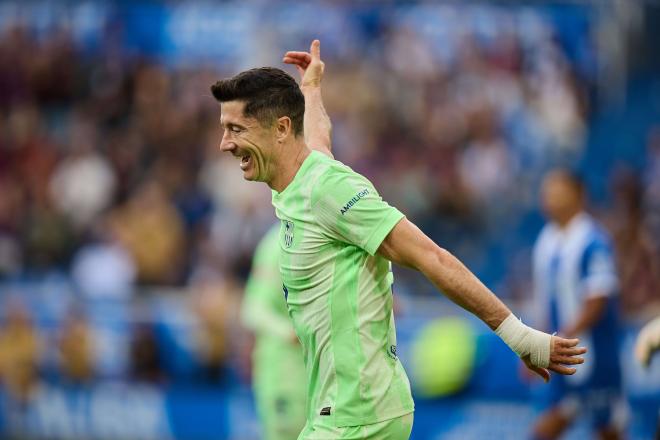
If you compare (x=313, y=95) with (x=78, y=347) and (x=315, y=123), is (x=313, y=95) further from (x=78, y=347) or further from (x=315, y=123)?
(x=78, y=347)

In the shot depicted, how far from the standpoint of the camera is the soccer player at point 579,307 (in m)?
9.65

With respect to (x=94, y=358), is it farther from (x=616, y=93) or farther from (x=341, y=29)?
(x=616, y=93)

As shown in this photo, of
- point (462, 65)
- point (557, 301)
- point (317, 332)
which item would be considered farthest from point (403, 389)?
point (462, 65)

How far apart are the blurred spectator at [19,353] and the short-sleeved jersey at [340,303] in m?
9.30

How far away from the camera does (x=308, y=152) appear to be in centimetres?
539

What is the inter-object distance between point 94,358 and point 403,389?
897 centimetres

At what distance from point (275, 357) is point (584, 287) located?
2636 millimetres

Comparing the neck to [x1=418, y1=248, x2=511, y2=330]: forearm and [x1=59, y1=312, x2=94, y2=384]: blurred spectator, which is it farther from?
[x1=59, y1=312, x2=94, y2=384]: blurred spectator

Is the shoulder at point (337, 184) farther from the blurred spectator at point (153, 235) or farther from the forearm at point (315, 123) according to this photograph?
the blurred spectator at point (153, 235)

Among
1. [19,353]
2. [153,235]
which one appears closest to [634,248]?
[153,235]

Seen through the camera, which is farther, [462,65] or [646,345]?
[462,65]

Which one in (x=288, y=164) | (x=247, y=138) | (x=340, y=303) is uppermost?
(x=247, y=138)

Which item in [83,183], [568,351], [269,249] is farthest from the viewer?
[83,183]

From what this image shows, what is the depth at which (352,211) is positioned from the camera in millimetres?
5004
